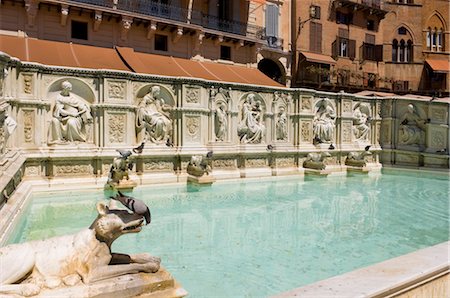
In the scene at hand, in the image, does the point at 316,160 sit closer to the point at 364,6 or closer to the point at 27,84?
the point at 27,84

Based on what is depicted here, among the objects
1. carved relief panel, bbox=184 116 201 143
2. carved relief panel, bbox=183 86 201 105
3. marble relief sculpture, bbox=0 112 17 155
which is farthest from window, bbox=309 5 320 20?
marble relief sculpture, bbox=0 112 17 155

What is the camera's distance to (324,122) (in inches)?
483

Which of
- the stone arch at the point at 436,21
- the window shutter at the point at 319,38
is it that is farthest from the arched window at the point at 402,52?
the window shutter at the point at 319,38

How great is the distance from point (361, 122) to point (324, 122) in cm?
173

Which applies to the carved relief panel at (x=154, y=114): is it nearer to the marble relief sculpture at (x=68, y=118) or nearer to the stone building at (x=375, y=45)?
the marble relief sculpture at (x=68, y=118)

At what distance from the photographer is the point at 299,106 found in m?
11.7

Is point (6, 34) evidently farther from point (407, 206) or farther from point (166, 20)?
point (407, 206)

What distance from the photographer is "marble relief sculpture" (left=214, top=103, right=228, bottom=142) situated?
33.5 feet

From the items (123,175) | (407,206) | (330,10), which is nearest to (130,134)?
(123,175)

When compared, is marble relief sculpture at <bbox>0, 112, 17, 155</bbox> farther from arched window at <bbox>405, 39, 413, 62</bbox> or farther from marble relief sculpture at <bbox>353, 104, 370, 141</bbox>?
arched window at <bbox>405, 39, 413, 62</bbox>

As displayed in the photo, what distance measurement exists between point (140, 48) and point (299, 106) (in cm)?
1272

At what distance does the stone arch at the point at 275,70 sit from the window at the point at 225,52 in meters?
5.34

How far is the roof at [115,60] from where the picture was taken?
15766 mm

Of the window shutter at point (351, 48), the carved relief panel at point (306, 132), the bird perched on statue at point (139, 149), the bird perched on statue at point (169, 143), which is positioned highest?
the window shutter at point (351, 48)
